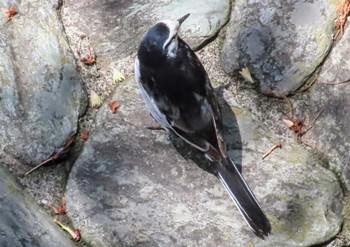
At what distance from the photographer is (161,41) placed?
15.3 feet

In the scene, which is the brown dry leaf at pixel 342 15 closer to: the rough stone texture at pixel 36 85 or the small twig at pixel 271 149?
the small twig at pixel 271 149

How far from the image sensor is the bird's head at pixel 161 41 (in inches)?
181

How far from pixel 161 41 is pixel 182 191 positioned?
813mm

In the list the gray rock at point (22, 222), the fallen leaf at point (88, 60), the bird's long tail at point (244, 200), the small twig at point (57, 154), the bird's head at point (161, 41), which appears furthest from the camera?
the fallen leaf at point (88, 60)

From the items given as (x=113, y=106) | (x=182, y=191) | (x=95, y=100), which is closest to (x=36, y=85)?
(x=95, y=100)

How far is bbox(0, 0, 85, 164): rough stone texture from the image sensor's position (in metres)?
4.50

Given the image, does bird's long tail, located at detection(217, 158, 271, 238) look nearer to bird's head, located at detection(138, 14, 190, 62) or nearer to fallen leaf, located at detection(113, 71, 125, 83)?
bird's head, located at detection(138, 14, 190, 62)

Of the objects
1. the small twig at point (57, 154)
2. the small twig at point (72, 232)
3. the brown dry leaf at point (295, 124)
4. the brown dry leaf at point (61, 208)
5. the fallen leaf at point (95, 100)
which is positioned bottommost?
the small twig at point (72, 232)

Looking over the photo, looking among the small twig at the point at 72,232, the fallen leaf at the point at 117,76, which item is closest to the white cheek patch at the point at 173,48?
the fallen leaf at the point at 117,76

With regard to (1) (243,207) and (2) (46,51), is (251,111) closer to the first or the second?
(1) (243,207)

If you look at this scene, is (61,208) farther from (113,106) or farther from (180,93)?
(180,93)

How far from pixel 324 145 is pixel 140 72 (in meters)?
1.06

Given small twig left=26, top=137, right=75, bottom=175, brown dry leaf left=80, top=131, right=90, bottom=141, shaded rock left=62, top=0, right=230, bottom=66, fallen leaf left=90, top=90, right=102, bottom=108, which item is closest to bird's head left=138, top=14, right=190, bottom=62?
shaded rock left=62, top=0, right=230, bottom=66

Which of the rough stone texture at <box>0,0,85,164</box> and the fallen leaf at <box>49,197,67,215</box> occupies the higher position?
the rough stone texture at <box>0,0,85,164</box>
